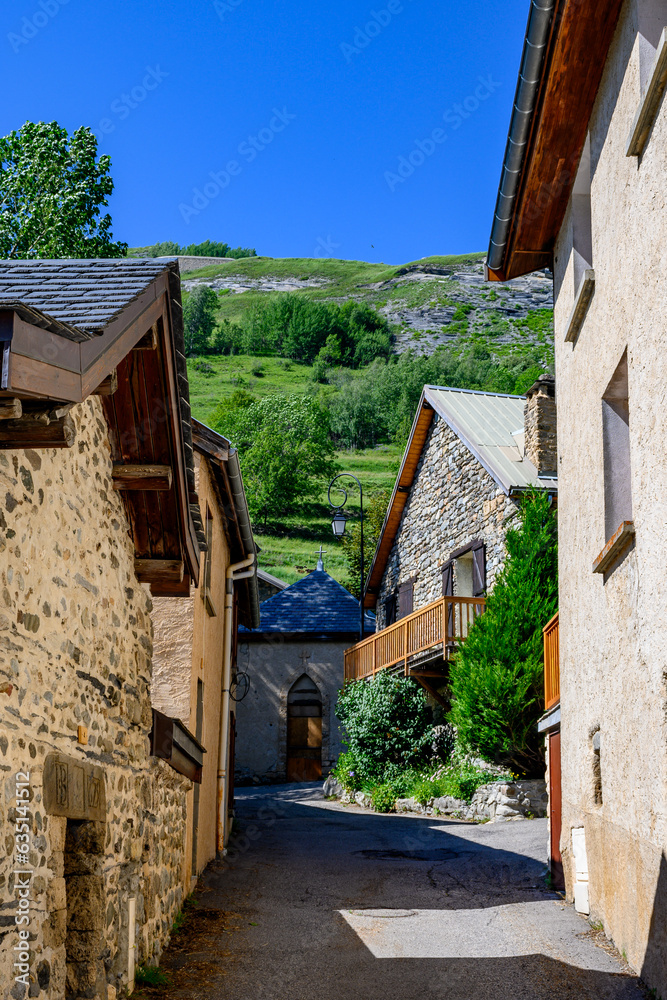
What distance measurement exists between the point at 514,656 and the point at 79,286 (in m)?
12.2

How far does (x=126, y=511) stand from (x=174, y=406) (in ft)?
2.94

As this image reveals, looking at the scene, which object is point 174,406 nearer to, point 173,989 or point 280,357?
point 173,989

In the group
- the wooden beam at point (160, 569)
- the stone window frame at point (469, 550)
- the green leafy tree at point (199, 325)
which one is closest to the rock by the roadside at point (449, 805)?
the stone window frame at point (469, 550)

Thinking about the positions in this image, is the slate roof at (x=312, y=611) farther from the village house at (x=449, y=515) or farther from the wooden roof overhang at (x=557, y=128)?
the wooden roof overhang at (x=557, y=128)

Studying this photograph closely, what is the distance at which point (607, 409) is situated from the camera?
772 centimetres

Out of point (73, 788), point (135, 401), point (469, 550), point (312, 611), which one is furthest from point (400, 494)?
point (73, 788)

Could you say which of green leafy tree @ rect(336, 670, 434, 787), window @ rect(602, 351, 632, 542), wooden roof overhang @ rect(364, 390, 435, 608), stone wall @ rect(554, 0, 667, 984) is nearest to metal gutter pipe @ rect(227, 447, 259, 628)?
stone wall @ rect(554, 0, 667, 984)

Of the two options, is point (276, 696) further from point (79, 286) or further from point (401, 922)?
point (79, 286)

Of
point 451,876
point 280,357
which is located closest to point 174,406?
point 451,876

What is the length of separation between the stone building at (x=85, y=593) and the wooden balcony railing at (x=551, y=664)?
5.06 metres

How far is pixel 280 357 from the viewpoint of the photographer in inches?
3698

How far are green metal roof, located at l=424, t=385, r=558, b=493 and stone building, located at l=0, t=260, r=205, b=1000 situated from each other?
11.2 meters

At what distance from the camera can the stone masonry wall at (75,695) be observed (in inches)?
163

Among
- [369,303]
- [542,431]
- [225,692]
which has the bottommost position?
[225,692]
